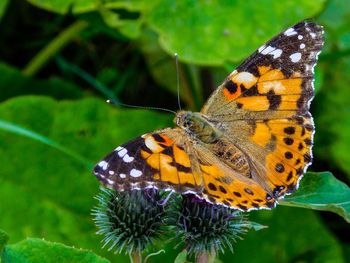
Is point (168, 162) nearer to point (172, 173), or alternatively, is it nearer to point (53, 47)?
point (172, 173)

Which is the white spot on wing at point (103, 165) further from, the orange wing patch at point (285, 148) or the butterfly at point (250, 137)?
the orange wing patch at point (285, 148)

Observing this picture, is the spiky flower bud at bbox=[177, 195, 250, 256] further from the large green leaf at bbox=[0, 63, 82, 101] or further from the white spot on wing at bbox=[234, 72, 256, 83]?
the large green leaf at bbox=[0, 63, 82, 101]

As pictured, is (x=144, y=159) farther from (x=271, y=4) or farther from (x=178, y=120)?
(x=271, y=4)

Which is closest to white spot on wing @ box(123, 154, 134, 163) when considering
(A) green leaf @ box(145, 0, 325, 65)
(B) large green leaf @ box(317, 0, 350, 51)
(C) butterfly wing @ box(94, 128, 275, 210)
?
(C) butterfly wing @ box(94, 128, 275, 210)

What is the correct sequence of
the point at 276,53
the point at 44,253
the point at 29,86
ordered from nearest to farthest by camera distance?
the point at 44,253 → the point at 276,53 → the point at 29,86

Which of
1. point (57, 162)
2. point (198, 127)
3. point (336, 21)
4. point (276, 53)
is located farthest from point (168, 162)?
point (336, 21)

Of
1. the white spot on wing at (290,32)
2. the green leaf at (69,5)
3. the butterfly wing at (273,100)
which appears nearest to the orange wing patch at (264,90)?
the butterfly wing at (273,100)
